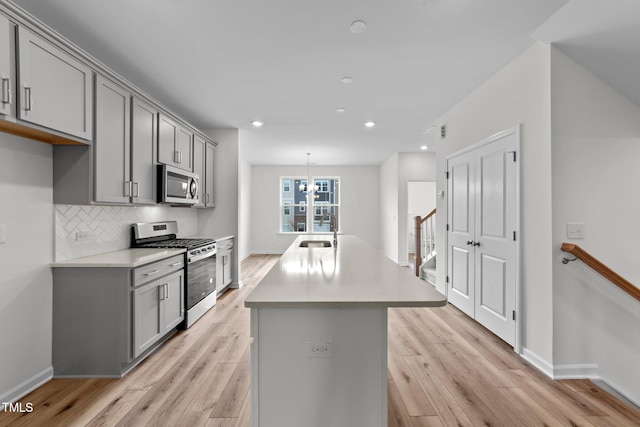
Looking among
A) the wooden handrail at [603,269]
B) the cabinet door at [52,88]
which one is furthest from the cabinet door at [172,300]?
the wooden handrail at [603,269]

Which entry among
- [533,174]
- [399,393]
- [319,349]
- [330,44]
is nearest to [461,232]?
[533,174]

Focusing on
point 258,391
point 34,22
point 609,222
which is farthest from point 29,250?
point 609,222

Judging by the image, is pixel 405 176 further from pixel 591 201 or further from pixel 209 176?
pixel 591 201

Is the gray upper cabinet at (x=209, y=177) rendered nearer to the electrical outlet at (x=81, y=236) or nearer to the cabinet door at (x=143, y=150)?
the cabinet door at (x=143, y=150)

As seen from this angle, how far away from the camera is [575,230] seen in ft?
7.72

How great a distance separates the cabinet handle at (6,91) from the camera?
1655 millimetres

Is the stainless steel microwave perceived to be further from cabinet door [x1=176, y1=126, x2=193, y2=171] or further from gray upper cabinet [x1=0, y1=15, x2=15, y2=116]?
gray upper cabinet [x1=0, y1=15, x2=15, y2=116]

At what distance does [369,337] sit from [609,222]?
2312 millimetres

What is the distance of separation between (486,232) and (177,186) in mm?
3580

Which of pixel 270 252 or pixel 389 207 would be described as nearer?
pixel 389 207

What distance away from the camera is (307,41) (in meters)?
2.49

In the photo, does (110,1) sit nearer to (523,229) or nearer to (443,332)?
(523,229)

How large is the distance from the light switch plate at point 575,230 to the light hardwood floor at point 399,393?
3.66ft

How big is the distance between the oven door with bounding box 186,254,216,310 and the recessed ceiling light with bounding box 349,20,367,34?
2.80 meters
